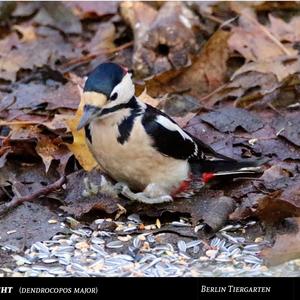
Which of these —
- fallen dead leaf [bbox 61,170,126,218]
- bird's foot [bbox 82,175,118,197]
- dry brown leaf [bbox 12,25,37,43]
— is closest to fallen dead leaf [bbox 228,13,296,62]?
dry brown leaf [bbox 12,25,37,43]

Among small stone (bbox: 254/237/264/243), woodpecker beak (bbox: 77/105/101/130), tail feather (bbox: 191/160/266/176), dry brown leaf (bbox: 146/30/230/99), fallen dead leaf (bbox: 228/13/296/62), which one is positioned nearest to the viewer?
woodpecker beak (bbox: 77/105/101/130)

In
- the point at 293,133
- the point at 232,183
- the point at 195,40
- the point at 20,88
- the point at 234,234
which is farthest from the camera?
the point at 195,40

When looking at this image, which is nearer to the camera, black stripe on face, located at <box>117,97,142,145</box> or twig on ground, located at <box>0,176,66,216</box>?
black stripe on face, located at <box>117,97,142,145</box>

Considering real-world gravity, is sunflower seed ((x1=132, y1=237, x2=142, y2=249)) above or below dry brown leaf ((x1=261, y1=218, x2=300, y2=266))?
below

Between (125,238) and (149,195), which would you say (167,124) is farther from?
(125,238)

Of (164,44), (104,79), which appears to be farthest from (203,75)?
(104,79)

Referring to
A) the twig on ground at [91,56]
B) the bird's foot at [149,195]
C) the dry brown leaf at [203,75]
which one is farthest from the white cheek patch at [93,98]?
the twig on ground at [91,56]

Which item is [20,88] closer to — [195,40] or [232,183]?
[195,40]

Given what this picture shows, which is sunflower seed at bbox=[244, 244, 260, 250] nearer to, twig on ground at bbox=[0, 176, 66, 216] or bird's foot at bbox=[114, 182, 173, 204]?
bird's foot at bbox=[114, 182, 173, 204]
